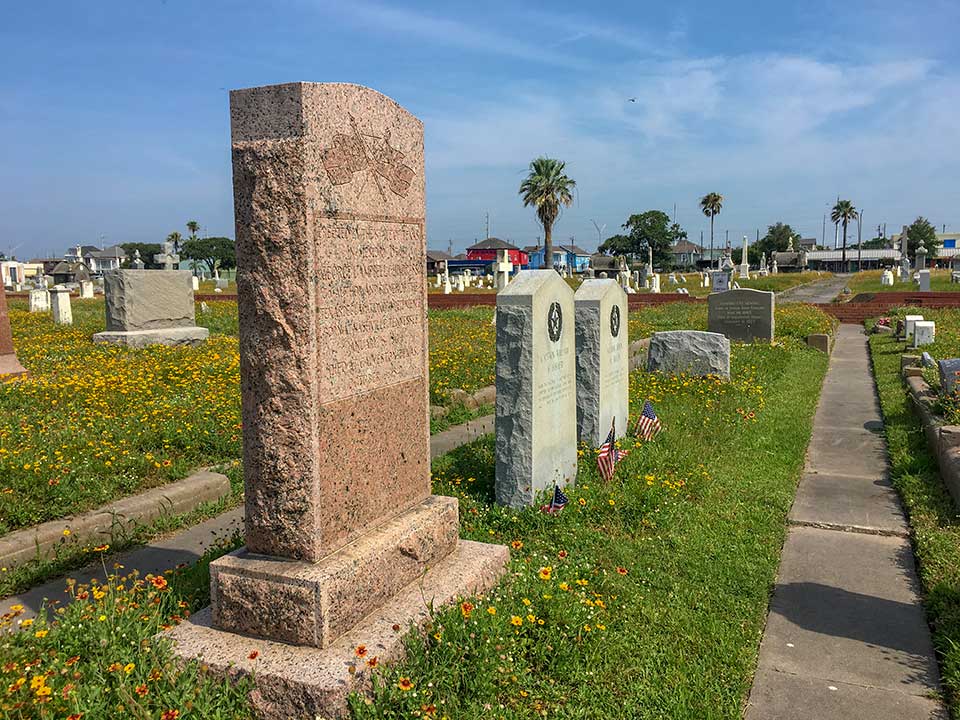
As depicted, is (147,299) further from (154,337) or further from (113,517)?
(113,517)

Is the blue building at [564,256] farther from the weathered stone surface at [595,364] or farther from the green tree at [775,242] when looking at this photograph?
the weathered stone surface at [595,364]

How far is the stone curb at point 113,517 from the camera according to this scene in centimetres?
477

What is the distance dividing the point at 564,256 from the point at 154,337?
425 ft

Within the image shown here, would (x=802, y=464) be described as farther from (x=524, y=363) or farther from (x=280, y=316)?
(x=280, y=316)

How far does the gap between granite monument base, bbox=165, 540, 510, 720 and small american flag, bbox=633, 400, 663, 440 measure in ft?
13.6

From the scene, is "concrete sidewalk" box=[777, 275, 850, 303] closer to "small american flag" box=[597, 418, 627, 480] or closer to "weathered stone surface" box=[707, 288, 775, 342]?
"weathered stone surface" box=[707, 288, 775, 342]

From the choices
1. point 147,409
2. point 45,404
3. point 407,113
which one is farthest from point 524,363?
point 45,404

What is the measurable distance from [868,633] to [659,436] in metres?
3.52

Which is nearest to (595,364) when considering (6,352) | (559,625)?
(559,625)

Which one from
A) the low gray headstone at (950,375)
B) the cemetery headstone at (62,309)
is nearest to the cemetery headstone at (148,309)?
the cemetery headstone at (62,309)

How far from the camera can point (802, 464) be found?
292 inches

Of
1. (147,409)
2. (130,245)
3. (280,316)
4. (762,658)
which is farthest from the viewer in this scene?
(130,245)

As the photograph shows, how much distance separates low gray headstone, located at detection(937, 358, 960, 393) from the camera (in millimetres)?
8062

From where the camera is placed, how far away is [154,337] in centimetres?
1370
